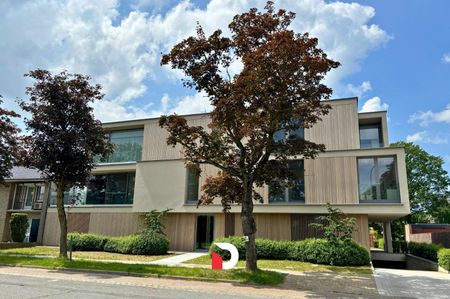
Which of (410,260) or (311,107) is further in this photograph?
(410,260)

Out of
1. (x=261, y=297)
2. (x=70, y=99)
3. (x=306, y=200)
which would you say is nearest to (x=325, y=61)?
(x=261, y=297)

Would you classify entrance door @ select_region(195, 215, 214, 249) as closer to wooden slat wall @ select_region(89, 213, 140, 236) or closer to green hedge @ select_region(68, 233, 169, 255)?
green hedge @ select_region(68, 233, 169, 255)

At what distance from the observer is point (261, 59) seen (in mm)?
11461

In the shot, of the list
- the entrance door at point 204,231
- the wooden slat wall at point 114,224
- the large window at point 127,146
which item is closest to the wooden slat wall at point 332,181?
the entrance door at point 204,231

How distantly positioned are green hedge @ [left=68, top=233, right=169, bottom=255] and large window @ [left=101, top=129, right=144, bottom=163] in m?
6.43

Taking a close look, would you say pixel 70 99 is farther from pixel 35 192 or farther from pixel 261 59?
pixel 35 192

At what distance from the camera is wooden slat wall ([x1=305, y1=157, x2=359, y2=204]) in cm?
1864

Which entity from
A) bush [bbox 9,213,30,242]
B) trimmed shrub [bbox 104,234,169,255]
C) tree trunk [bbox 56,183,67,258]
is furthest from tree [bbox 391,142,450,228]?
bush [bbox 9,213,30,242]

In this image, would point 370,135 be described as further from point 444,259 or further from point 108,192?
point 108,192

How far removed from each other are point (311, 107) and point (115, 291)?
8685 millimetres

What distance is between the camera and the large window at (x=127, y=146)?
25688 millimetres

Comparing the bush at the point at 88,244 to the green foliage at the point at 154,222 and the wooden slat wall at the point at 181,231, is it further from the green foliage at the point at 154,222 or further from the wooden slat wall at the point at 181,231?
the wooden slat wall at the point at 181,231

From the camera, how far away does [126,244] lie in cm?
1989

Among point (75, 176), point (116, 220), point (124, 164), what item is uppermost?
point (124, 164)
